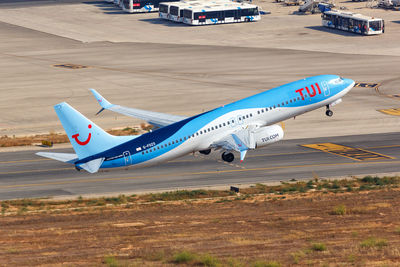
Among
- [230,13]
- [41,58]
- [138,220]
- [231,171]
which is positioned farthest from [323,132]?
[230,13]

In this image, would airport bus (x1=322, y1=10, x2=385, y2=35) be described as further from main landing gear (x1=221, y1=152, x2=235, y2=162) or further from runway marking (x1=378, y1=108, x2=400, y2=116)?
main landing gear (x1=221, y1=152, x2=235, y2=162)

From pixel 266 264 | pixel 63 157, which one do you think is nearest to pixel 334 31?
pixel 63 157

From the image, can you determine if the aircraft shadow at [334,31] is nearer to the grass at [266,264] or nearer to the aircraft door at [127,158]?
the aircraft door at [127,158]

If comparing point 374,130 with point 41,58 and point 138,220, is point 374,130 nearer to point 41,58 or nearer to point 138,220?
point 138,220

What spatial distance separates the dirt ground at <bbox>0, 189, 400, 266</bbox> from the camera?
41719 millimetres

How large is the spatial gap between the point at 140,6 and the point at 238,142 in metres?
123

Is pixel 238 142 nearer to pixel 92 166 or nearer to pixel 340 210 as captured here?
pixel 340 210

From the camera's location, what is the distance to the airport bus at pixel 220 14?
157 meters

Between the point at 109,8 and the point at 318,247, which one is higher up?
the point at 109,8

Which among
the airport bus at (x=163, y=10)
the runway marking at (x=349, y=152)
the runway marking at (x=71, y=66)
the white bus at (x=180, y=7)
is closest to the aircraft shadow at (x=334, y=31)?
the white bus at (x=180, y=7)

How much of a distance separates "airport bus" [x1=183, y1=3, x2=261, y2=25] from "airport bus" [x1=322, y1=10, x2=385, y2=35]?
17713 mm

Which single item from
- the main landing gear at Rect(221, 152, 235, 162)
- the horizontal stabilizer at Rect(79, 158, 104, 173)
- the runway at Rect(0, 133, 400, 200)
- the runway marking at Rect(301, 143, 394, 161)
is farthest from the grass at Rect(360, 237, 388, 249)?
the runway marking at Rect(301, 143, 394, 161)

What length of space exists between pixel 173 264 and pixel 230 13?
123337 mm

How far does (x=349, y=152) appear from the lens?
7250 cm
